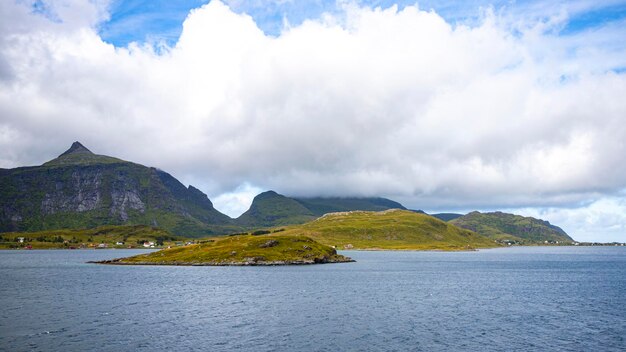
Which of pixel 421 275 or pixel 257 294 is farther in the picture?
pixel 421 275

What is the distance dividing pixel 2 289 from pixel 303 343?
97.9 metres

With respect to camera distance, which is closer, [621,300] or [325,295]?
[621,300]

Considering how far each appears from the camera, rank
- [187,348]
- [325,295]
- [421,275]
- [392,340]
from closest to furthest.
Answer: [187,348]
[392,340]
[325,295]
[421,275]

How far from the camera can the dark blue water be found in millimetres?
68250

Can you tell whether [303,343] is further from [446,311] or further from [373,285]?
[373,285]

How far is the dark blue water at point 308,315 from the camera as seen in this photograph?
68.2 metres

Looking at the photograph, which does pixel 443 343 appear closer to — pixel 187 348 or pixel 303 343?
pixel 303 343

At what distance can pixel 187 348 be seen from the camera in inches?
2569

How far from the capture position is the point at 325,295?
121 m

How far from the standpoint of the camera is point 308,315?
303 ft

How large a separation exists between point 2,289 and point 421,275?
134 metres

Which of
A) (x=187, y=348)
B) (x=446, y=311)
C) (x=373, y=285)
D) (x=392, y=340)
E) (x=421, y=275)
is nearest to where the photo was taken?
(x=187, y=348)

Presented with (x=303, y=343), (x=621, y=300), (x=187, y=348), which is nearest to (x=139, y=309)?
(x=187, y=348)

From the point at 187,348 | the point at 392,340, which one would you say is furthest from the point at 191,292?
the point at 392,340
